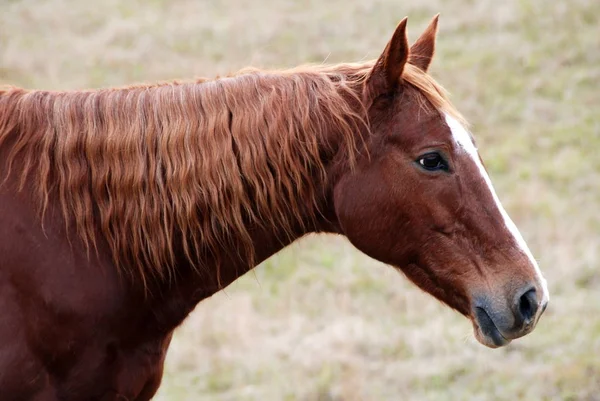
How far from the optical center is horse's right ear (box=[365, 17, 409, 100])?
10.1ft

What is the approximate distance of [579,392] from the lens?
20.9 ft

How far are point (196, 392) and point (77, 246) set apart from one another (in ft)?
13.3

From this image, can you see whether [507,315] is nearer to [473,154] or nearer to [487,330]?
[487,330]

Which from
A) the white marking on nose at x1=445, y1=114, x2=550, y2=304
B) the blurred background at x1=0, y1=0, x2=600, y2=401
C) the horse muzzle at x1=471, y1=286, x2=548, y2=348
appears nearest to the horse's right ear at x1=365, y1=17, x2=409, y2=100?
the white marking on nose at x1=445, y1=114, x2=550, y2=304

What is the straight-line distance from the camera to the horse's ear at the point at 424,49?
11.7ft

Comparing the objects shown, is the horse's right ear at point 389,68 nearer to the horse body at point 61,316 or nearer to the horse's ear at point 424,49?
the horse's ear at point 424,49

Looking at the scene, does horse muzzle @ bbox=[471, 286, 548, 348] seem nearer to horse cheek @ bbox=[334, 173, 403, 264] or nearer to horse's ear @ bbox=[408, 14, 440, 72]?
horse cheek @ bbox=[334, 173, 403, 264]

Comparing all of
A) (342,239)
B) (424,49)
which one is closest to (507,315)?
(424,49)

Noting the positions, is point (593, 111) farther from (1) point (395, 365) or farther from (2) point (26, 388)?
(2) point (26, 388)

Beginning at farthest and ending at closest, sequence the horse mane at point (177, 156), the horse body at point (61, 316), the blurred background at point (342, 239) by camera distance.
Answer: the blurred background at point (342, 239) → the horse mane at point (177, 156) → the horse body at point (61, 316)

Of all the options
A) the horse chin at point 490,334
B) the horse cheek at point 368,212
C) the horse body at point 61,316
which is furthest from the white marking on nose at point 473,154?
the horse body at point 61,316

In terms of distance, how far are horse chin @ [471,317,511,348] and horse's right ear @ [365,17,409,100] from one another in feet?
3.27

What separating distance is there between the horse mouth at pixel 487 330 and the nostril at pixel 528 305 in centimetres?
12

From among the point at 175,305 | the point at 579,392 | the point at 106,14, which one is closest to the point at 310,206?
the point at 175,305
